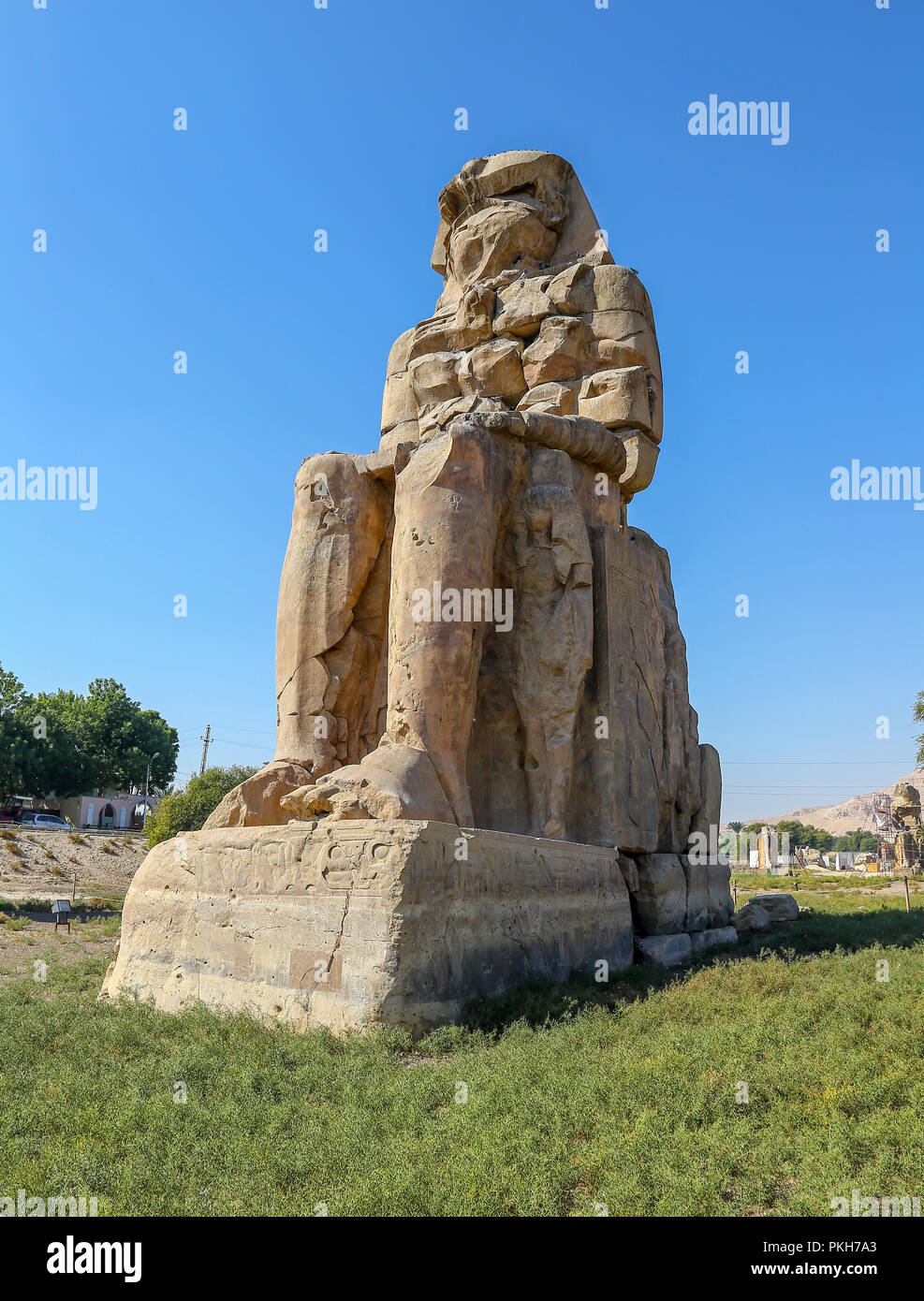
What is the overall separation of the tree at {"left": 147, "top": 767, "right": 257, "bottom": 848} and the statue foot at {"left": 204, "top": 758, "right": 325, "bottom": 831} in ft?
67.4

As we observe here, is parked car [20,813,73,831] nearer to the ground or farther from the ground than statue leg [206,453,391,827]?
nearer to the ground

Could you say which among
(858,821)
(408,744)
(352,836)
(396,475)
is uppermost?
(396,475)

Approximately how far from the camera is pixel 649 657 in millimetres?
7871

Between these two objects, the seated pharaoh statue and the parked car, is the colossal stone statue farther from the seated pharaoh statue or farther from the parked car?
the parked car

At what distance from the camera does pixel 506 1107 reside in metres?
3.56

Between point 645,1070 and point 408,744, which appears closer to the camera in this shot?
point 645,1070

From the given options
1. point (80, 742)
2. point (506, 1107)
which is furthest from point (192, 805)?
point (506, 1107)

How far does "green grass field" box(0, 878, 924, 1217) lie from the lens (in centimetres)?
292

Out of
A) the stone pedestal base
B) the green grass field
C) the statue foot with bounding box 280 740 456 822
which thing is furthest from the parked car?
the green grass field

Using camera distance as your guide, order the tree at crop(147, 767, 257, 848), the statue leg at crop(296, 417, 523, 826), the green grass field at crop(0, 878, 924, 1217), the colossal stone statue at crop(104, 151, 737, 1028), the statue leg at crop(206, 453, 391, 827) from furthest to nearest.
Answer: the tree at crop(147, 767, 257, 848) → the statue leg at crop(206, 453, 391, 827) → the statue leg at crop(296, 417, 523, 826) → the colossal stone statue at crop(104, 151, 737, 1028) → the green grass field at crop(0, 878, 924, 1217)

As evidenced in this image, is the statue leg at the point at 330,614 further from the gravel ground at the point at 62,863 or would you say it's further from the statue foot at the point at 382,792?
the gravel ground at the point at 62,863

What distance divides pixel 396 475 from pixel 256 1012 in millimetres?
3560

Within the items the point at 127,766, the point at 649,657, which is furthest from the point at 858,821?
the point at 649,657
